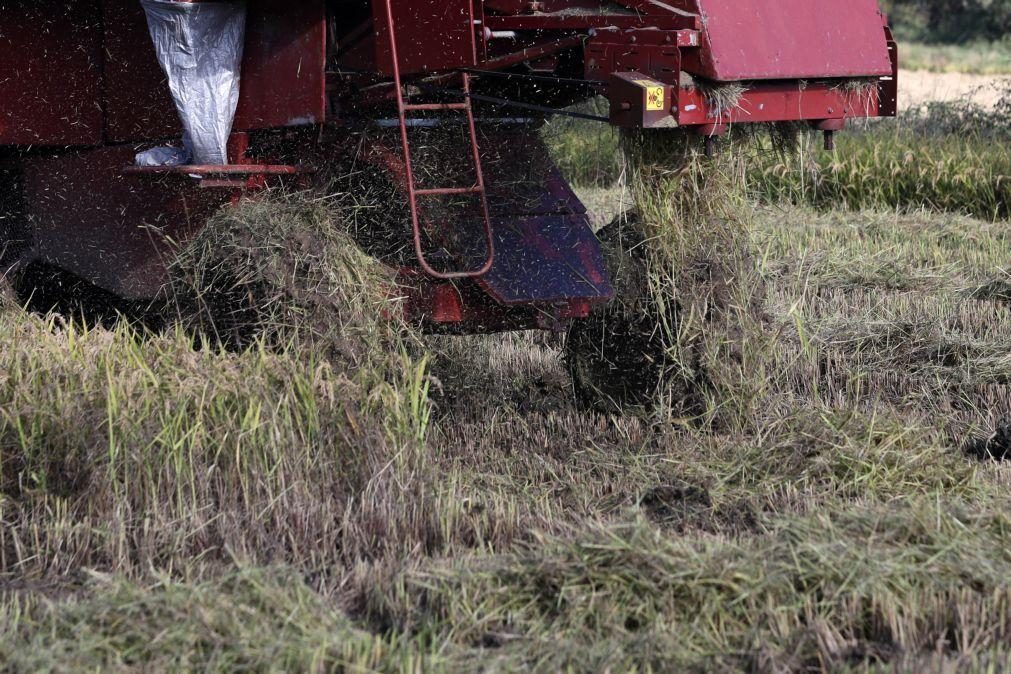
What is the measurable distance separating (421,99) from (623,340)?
1094 millimetres

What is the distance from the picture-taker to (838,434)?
414cm

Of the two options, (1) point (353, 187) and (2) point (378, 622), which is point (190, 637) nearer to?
(2) point (378, 622)

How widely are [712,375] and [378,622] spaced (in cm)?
174

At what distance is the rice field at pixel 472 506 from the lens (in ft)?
9.55

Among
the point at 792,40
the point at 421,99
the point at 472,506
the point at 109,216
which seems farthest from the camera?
the point at 109,216

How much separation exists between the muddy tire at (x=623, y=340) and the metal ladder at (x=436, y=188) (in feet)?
1.62

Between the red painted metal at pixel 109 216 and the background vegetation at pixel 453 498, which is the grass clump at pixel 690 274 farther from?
the red painted metal at pixel 109 216

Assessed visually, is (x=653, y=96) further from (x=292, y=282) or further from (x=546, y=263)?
(x=292, y=282)

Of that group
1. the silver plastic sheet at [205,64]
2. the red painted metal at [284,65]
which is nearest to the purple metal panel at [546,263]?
the red painted metal at [284,65]

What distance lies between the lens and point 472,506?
150 inches

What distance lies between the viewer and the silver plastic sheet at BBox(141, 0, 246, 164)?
14.8 ft

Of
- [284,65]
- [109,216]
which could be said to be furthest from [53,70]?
[284,65]

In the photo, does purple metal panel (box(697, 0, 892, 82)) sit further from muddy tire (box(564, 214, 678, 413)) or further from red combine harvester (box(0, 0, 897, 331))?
muddy tire (box(564, 214, 678, 413))

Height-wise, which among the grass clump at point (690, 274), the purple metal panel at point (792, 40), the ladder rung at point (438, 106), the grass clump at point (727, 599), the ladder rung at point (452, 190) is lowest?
the grass clump at point (727, 599)
